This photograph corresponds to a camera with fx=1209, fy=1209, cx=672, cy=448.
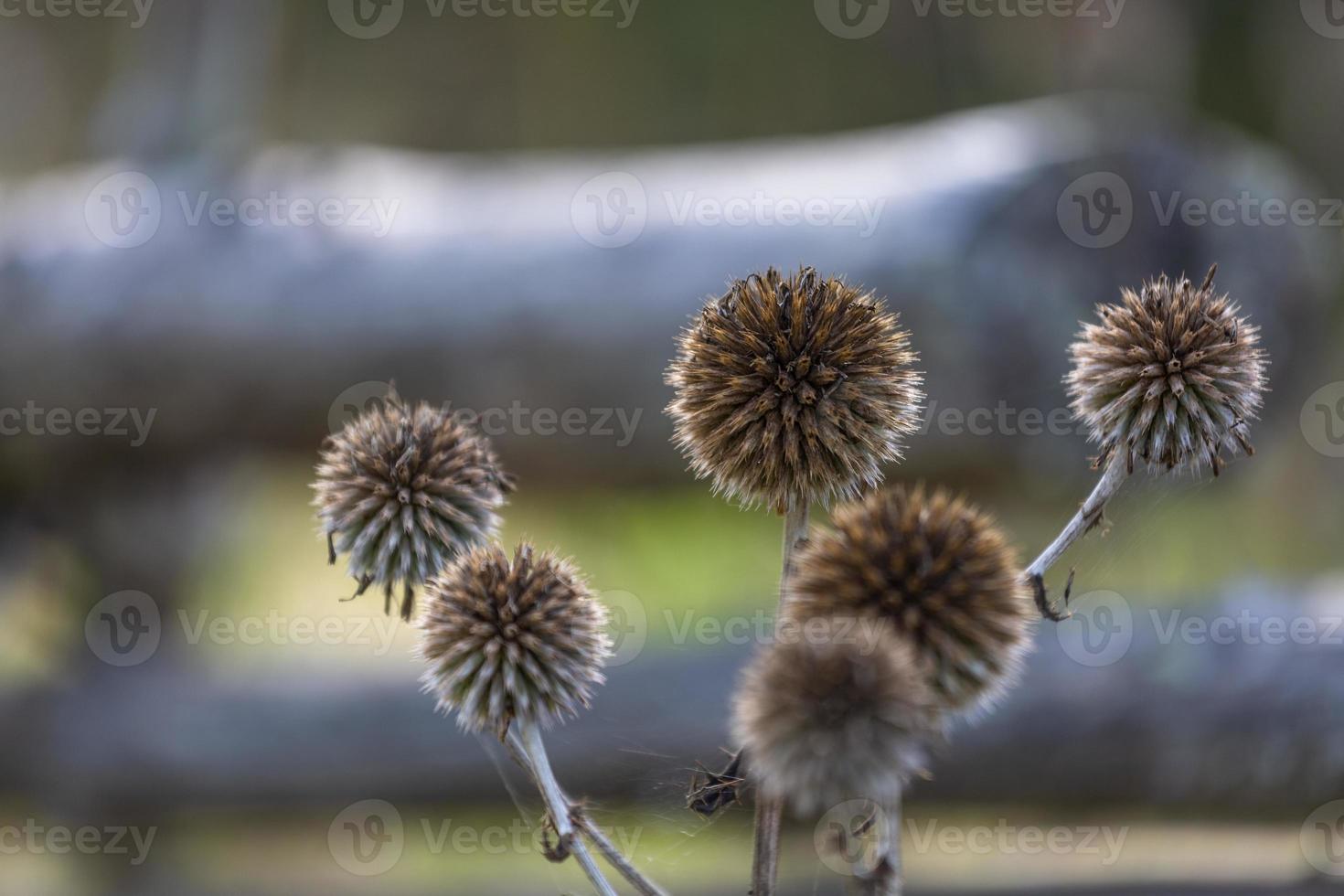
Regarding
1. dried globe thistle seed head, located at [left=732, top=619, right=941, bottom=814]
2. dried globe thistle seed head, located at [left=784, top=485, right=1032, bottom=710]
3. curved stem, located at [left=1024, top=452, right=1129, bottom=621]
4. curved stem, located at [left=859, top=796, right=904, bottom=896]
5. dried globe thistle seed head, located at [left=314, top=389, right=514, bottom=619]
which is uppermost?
dried globe thistle seed head, located at [left=314, top=389, right=514, bottom=619]

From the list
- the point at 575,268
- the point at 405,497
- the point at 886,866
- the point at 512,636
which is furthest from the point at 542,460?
the point at 886,866

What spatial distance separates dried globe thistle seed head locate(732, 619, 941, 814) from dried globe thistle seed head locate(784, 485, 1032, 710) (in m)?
0.06

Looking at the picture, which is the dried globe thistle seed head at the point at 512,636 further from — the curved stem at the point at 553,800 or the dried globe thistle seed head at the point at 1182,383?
the dried globe thistle seed head at the point at 1182,383

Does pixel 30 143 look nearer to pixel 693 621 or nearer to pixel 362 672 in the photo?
pixel 362 672

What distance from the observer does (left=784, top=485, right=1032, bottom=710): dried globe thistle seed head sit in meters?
0.81

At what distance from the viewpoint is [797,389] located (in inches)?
39.1

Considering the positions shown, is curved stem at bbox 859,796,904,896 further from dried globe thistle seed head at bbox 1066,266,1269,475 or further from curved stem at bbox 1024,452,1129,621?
dried globe thistle seed head at bbox 1066,266,1269,475

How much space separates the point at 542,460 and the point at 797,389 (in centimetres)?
248

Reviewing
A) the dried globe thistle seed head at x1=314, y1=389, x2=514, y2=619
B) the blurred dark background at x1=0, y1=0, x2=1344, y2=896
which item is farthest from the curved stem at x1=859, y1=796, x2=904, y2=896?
the blurred dark background at x1=0, y1=0, x2=1344, y2=896

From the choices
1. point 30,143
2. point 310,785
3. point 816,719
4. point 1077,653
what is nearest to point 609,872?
point 816,719

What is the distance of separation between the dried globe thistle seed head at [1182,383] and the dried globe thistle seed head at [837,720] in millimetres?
343

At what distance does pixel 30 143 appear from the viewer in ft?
22.6

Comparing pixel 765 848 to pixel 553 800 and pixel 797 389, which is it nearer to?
pixel 553 800

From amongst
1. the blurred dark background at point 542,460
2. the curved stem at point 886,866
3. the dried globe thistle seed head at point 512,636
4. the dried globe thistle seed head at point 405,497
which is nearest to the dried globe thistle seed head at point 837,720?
the curved stem at point 886,866
